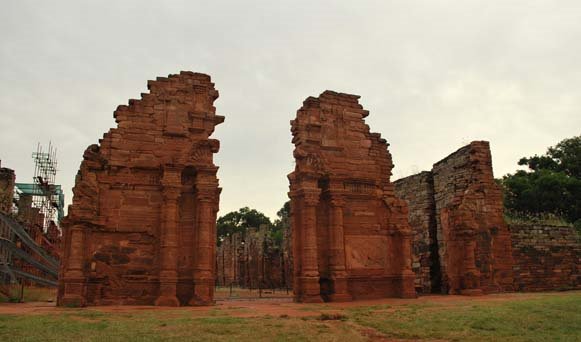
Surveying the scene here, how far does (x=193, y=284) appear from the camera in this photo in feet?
45.2

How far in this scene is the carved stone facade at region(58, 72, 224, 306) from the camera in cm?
1321

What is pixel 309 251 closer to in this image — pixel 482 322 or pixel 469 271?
pixel 482 322

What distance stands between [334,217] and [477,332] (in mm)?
7575

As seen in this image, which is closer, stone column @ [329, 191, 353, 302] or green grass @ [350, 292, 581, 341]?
green grass @ [350, 292, 581, 341]

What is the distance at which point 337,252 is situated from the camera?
1487cm

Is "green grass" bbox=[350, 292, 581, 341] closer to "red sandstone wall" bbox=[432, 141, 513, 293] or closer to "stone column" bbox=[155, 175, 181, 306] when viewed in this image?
"stone column" bbox=[155, 175, 181, 306]

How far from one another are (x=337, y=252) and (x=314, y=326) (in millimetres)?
6452

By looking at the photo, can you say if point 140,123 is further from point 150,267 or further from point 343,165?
point 343,165

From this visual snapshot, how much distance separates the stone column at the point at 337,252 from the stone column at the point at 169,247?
15.1 feet

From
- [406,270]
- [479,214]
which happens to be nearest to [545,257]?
[479,214]

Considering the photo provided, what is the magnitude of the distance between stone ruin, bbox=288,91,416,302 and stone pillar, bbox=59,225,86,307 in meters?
5.98

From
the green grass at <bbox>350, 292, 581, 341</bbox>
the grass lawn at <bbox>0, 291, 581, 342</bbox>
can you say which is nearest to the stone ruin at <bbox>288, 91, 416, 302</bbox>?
the green grass at <bbox>350, 292, 581, 341</bbox>

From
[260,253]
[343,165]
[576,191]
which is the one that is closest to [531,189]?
[576,191]

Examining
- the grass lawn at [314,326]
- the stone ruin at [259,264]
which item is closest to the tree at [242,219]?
the stone ruin at [259,264]
